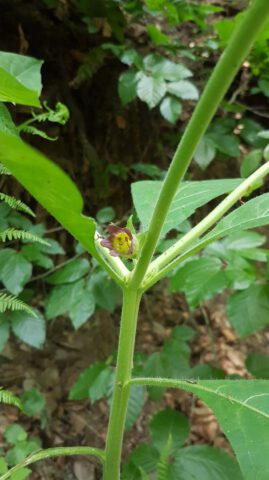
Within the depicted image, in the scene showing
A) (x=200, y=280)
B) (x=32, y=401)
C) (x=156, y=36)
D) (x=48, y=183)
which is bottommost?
(x=32, y=401)

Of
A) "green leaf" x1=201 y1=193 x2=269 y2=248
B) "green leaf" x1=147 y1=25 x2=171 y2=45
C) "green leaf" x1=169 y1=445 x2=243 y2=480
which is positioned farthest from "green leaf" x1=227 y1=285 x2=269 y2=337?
"green leaf" x1=147 y1=25 x2=171 y2=45

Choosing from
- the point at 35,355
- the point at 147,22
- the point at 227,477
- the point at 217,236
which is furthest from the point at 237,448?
the point at 147,22

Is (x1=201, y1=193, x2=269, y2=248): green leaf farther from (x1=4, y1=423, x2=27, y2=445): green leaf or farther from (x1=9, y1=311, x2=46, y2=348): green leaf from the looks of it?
(x1=4, y1=423, x2=27, y2=445): green leaf

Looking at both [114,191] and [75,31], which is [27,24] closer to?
[75,31]

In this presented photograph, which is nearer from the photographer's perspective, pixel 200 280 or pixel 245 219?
pixel 245 219

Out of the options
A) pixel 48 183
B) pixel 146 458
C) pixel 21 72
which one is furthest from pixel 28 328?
pixel 48 183

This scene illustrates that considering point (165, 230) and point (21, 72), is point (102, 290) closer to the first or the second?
point (165, 230)
